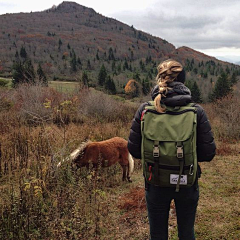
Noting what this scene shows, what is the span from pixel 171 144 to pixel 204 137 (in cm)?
32

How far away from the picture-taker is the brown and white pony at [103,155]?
4758 mm

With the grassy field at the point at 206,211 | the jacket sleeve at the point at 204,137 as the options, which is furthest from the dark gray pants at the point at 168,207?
the grassy field at the point at 206,211

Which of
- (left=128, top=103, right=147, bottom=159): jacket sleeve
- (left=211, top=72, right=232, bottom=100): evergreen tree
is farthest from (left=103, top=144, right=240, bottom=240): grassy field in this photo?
(left=211, top=72, right=232, bottom=100): evergreen tree

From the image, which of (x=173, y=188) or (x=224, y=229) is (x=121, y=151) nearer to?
(x=224, y=229)

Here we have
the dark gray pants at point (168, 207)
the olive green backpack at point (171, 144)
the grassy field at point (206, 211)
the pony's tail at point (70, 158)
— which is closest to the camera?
the olive green backpack at point (171, 144)

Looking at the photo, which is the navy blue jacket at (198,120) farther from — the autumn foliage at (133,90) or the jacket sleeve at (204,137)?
the autumn foliage at (133,90)

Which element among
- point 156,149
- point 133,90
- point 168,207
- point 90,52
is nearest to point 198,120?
point 156,149

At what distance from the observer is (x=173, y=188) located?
182 cm

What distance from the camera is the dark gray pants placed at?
1.85 metres

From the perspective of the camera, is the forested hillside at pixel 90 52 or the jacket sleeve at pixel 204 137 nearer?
the jacket sleeve at pixel 204 137

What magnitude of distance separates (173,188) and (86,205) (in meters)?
2.12

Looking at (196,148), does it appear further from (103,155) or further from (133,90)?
(133,90)

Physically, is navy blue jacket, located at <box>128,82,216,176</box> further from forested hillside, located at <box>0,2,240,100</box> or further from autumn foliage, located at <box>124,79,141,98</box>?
autumn foliage, located at <box>124,79,141,98</box>

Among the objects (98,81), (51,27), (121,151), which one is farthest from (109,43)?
(121,151)
